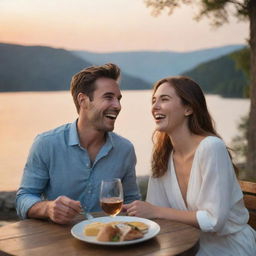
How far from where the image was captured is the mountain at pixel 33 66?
241 inches

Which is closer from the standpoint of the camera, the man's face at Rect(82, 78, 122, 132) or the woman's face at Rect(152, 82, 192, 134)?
the woman's face at Rect(152, 82, 192, 134)

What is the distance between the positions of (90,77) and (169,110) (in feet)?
1.88

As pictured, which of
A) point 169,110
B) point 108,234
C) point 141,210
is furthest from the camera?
point 169,110

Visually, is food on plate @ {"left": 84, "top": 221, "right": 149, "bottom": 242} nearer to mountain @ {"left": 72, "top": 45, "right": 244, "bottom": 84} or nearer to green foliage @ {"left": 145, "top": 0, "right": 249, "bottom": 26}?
mountain @ {"left": 72, "top": 45, "right": 244, "bottom": 84}

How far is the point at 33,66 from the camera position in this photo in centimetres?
672

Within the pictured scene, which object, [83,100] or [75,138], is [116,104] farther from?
[75,138]

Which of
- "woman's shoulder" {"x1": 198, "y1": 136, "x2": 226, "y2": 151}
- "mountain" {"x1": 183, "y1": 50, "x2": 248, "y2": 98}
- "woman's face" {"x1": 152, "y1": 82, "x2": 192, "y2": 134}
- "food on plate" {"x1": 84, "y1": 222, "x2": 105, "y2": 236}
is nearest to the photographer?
"food on plate" {"x1": 84, "y1": 222, "x2": 105, "y2": 236}

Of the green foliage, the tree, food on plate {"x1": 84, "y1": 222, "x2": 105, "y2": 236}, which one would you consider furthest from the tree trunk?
food on plate {"x1": 84, "y1": 222, "x2": 105, "y2": 236}

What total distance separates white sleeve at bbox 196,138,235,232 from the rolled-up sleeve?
0.89 m

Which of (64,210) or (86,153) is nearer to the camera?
(64,210)

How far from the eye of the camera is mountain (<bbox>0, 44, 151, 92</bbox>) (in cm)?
613

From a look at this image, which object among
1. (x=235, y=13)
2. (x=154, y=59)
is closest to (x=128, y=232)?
(x=154, y=59)

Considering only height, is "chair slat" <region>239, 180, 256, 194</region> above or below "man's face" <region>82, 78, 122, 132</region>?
below

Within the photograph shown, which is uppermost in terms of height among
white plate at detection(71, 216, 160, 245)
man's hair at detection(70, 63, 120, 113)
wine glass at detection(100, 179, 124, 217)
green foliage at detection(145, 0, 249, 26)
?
green foliage at detection(145, 0, 249, 26)
